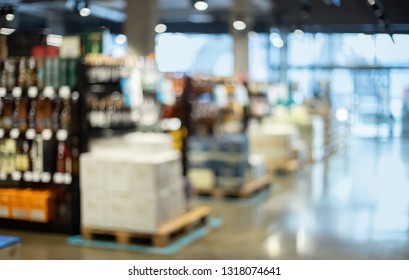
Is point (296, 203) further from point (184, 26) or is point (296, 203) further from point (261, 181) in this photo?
point (184, 26)

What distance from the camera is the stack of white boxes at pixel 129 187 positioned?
496 centimetres

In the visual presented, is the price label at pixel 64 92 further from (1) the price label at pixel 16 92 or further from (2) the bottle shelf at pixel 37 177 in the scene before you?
(2) the bottle shelf at pixel 37 177

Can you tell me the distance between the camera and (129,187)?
5.00 metres

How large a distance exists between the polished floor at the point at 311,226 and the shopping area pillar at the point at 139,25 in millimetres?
2343

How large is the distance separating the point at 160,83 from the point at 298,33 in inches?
93.0

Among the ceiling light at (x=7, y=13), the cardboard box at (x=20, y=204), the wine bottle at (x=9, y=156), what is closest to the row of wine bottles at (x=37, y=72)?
the wine bottle at (x=9, y=156)

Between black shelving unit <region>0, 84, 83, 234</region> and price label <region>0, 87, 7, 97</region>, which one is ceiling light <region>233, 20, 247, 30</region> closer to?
price label <region>0, 87, 7, 97</region>

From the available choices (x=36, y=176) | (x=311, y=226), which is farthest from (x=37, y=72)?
(x=311, y=226)

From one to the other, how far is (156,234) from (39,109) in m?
1.64

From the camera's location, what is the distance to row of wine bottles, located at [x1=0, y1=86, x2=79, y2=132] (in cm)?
532

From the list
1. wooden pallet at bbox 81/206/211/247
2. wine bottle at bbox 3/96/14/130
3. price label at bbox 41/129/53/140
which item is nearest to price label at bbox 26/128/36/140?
price label at bbox 41/129/53/140

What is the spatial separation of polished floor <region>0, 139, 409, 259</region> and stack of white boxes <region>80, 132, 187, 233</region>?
0.32 m

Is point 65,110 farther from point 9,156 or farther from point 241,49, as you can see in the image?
point 241,49
